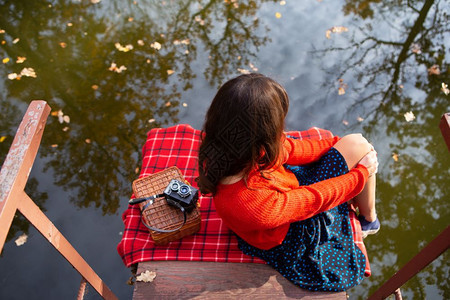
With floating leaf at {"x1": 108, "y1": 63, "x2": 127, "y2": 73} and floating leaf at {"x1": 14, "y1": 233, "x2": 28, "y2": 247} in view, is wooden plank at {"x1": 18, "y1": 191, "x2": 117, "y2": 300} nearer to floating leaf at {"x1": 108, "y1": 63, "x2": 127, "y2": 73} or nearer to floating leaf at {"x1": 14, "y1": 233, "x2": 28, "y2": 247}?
floating leaf at {"x1": 14, "y1": 233, "x2": 28, "y2": 247}

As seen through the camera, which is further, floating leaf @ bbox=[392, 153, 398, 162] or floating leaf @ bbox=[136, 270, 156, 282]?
floating leaf @ bbox=[392, 153, 398, 162]

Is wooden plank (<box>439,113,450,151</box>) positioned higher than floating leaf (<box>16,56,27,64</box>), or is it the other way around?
wooden plank (<box>439,113,450,151</box>)

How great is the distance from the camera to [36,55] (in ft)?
14.8

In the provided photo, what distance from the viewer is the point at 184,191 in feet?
7.47

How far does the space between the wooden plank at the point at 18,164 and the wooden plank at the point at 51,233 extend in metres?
0.08

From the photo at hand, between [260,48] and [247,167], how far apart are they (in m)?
3.13

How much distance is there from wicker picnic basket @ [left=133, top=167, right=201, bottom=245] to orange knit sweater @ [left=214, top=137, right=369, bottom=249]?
1.27ft

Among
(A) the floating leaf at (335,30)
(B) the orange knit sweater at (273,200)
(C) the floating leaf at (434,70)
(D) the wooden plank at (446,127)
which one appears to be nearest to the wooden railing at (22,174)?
(B) the orange knit sweater at (273,200)

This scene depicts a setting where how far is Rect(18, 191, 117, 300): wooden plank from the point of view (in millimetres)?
1420

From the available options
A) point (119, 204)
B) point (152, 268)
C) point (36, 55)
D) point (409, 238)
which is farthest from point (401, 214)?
point (36, 55)

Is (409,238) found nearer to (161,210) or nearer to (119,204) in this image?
(161,210)

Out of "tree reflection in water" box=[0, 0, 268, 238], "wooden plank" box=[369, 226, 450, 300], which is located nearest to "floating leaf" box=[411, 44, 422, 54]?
"tree reflection in water" box=[0, 0, 268, 238]

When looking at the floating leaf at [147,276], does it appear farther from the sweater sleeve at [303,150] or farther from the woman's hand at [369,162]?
the woman's hand at [369,162]

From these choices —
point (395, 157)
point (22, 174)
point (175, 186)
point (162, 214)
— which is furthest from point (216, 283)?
point (395, 157)
